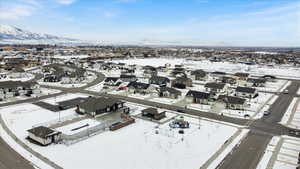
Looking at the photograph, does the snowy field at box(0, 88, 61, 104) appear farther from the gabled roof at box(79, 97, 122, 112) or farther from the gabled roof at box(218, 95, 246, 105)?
the gabled roof at box(218, 95, 246, 105)

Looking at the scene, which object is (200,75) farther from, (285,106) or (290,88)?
(285,106)

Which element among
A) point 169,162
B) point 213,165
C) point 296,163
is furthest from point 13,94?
point 296,163

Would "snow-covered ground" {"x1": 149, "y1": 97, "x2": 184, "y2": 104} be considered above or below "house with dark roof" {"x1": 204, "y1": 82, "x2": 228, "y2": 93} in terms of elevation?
below

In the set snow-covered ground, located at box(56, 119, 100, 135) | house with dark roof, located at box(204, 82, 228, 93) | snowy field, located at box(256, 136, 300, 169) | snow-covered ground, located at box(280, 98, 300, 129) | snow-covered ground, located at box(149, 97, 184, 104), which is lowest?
snowy field, located at box(256, 136, 300, 169)

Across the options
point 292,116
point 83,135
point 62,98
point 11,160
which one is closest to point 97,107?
point 83,135

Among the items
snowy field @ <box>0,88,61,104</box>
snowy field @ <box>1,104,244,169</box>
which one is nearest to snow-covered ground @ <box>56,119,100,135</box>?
snowy field @ <box>1,104,244,169</box>

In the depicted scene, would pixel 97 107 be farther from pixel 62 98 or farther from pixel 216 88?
pixel 216 88

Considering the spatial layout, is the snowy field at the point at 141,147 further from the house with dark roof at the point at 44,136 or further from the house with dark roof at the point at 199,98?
the house with dark roof at the point at 199,98
